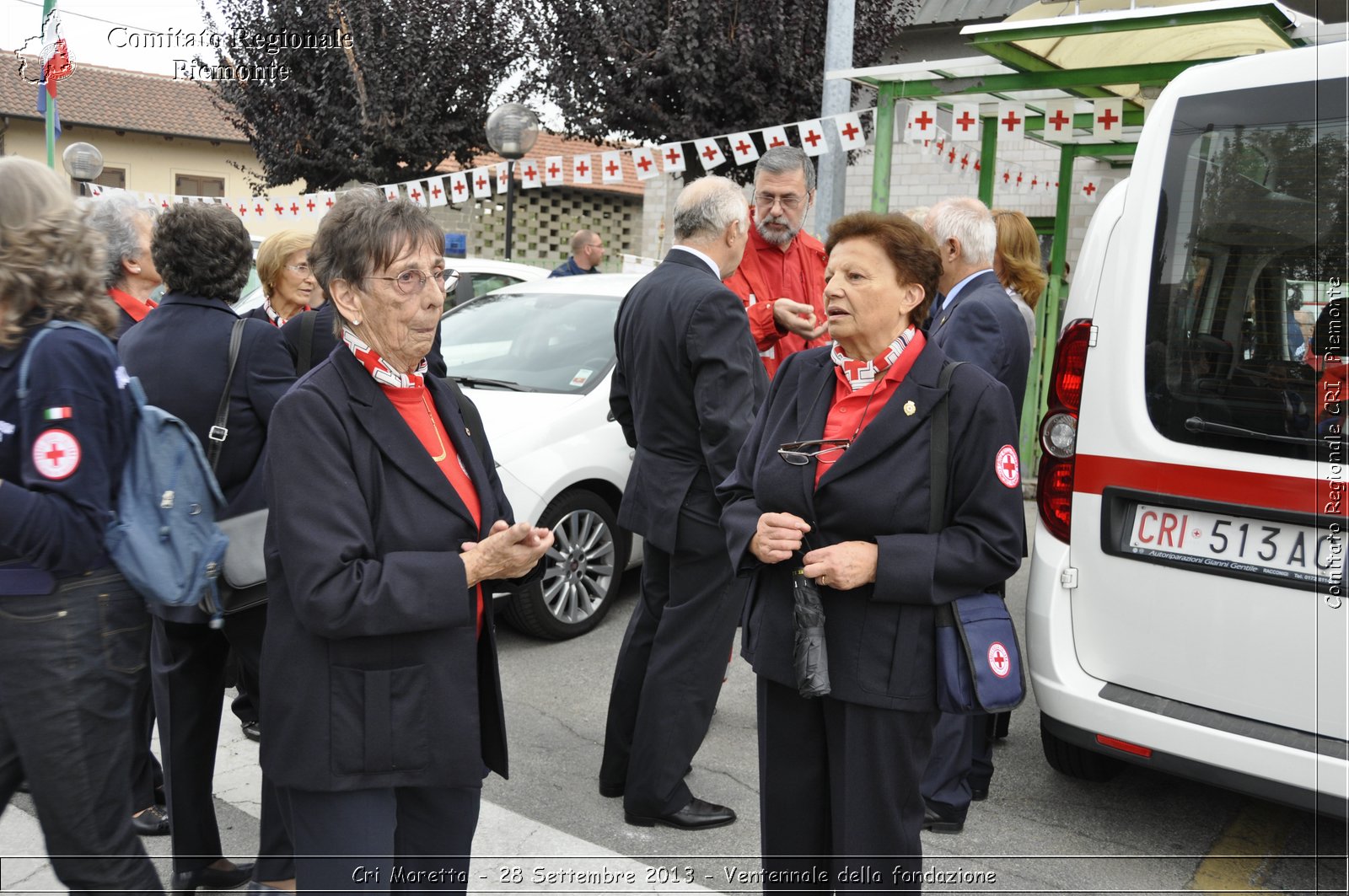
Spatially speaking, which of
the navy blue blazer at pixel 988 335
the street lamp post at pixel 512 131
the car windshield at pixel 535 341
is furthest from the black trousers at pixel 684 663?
the street lamp post at pixel 512 131

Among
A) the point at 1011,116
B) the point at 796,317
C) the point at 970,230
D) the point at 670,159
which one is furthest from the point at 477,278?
the point at 970,230

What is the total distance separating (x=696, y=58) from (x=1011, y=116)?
445 cm

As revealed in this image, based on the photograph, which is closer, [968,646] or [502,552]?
[502,552]

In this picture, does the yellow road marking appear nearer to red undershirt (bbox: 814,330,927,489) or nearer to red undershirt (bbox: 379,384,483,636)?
red undershirt (bbox: 814,330,927,489)

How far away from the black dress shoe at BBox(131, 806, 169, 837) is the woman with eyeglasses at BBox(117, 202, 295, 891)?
1.57 feet

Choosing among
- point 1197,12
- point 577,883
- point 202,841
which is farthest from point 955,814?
point 1197,12

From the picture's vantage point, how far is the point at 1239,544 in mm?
3078

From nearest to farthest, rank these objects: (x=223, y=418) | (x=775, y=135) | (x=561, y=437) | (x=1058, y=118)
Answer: (x=223, y=418), (x=561, y=437), (x=1058, y=118), (x=775, y=135)

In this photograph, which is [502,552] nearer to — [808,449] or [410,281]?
[410,281]

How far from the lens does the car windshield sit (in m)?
5.94

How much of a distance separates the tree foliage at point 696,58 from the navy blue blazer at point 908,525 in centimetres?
1010

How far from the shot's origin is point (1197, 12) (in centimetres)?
573

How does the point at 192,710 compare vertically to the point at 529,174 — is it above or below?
below

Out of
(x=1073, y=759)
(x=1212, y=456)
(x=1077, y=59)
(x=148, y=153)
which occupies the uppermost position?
(x=148, y=153)
